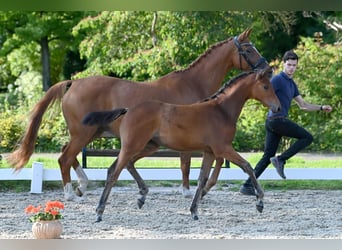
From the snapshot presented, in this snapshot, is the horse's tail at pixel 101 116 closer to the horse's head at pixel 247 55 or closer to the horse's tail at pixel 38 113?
the horse's tail at pixel 38 113

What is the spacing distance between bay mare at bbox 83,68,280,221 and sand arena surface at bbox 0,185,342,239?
30cm

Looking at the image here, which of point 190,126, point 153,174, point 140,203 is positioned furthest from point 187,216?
point 153,174

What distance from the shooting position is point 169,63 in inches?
631

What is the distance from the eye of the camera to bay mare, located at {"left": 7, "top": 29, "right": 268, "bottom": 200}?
8484mm

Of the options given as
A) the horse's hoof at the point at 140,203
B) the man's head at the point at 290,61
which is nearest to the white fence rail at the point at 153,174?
the horse's hoof at the point at 140,203

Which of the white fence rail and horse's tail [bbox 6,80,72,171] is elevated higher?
horse's tail [bbox 6,80,72,171]

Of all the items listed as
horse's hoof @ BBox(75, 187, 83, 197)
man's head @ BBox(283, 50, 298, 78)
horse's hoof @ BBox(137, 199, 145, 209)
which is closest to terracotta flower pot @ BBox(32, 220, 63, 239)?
horse's hoof @ BBox(137, 199, 145, 209)

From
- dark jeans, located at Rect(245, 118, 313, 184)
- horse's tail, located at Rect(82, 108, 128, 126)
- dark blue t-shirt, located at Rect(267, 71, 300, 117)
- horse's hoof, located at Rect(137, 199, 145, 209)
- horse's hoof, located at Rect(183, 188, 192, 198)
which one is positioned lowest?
horse's hoof, located at Rect(183, 188, 192, 198)

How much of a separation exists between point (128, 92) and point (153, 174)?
66.5 inches

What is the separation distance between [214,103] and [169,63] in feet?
28.4

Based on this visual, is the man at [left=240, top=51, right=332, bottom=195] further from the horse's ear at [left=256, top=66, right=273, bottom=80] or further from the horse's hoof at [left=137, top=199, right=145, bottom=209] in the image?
the horse's hoof at [left=137, top=199, right=145, bottom=209]

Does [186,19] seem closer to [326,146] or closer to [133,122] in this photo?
[326,146]

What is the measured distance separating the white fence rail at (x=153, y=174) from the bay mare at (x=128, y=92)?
2.74ft

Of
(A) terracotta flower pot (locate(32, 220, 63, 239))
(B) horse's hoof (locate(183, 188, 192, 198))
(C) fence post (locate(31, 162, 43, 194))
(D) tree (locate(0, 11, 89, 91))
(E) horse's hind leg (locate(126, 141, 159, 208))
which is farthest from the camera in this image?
(D) tree (locate(0, 11, 89, 91))
